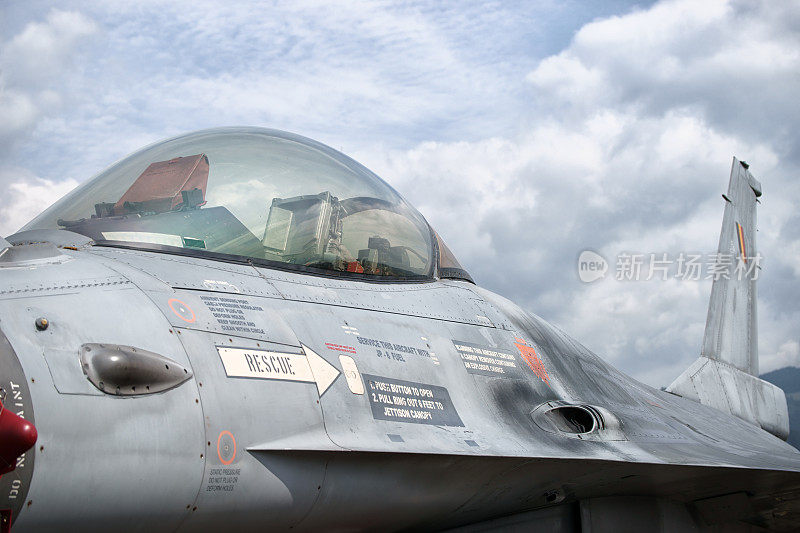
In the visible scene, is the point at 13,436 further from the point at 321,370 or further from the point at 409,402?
the point at 409,402

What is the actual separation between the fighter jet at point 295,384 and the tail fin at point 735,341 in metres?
3.38

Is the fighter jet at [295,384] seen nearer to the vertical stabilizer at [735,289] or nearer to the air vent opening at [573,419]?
the air vent opening at [573,419]

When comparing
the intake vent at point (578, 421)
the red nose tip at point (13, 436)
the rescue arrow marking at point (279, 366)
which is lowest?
the red nose tip at point (13, 436)

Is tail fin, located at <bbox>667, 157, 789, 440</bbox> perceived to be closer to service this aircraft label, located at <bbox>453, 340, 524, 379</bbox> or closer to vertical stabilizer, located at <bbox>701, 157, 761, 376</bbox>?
vertical stabilizer, located at <bbox>701, 157, 761, 376</bbox>

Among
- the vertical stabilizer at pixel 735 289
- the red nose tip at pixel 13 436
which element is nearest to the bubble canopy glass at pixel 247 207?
the red nose tip at pixel 13 436

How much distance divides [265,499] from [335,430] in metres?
0.52

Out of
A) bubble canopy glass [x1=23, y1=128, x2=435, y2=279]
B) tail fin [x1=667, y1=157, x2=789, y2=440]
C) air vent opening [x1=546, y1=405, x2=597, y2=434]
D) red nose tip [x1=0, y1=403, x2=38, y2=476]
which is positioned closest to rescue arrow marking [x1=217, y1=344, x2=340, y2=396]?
bubble canopy glass [x1=23, y1=128, x2=435, y2=279]

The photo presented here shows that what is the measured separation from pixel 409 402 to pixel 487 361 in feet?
3.35

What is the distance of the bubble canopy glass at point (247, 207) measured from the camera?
14.7 ft

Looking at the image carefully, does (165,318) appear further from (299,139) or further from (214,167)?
(299,139)

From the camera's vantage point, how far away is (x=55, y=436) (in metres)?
2.92

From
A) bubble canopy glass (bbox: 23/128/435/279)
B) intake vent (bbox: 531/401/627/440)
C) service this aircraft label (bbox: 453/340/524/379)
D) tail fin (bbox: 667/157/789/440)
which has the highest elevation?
tail fin (bbox: 667/157/789/440)

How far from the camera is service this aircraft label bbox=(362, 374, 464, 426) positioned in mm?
4285

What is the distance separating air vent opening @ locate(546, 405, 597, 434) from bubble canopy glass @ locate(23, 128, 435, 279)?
1.40 metres
